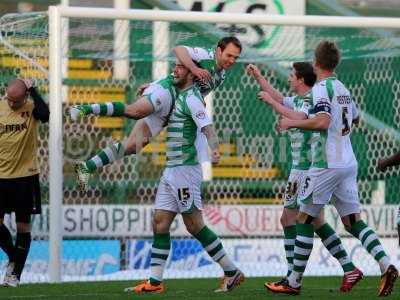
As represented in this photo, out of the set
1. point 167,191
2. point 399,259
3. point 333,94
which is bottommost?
point 399,259

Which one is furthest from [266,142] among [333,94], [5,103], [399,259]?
[333,94]

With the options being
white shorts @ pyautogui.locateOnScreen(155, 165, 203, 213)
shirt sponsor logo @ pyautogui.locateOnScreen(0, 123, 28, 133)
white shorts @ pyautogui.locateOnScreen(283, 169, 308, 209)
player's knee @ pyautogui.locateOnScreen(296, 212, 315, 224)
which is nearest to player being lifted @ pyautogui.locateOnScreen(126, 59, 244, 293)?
white shorts @ pyautogui.locateOnScreen(155, 165, 203, 213)

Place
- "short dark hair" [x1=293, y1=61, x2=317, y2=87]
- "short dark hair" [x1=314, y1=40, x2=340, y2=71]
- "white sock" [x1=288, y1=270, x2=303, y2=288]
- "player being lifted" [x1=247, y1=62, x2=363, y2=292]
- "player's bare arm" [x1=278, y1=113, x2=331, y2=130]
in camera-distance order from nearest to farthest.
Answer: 1. "player's bare arm" [x1=278, y1=113, x2=331, y2=130]
2. "short dark hair" [x1=314, y1=40, x2=340, y2=71]
3. "white sock" [x1=288, y1=270, x2=303, y2=288]
4. "player being lifted" [x1=247, y1=62, x2=363, y2=292]
5. "short dark hair" [x1=293, y1=61, x2=317, y2=87]

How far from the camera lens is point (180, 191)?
10.6 meters

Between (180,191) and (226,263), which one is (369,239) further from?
(180,191)

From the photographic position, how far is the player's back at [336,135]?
33.9 feet

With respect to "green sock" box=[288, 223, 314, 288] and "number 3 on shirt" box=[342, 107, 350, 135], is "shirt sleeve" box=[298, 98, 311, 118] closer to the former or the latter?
"number 3 on shirt" box=[342, 107, 350, 135]

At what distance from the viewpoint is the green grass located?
10.5 meters

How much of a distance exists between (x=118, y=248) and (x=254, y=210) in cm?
175

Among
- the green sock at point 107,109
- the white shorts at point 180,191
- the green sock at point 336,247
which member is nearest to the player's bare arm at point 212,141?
the white shorts at point 180,191

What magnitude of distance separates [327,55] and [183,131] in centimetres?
135

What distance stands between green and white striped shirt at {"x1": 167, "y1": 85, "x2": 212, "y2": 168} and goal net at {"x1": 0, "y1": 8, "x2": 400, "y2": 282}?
3442 millimetres

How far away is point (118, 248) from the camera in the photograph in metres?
15.0

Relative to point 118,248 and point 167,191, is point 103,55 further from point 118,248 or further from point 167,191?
point 167,191
